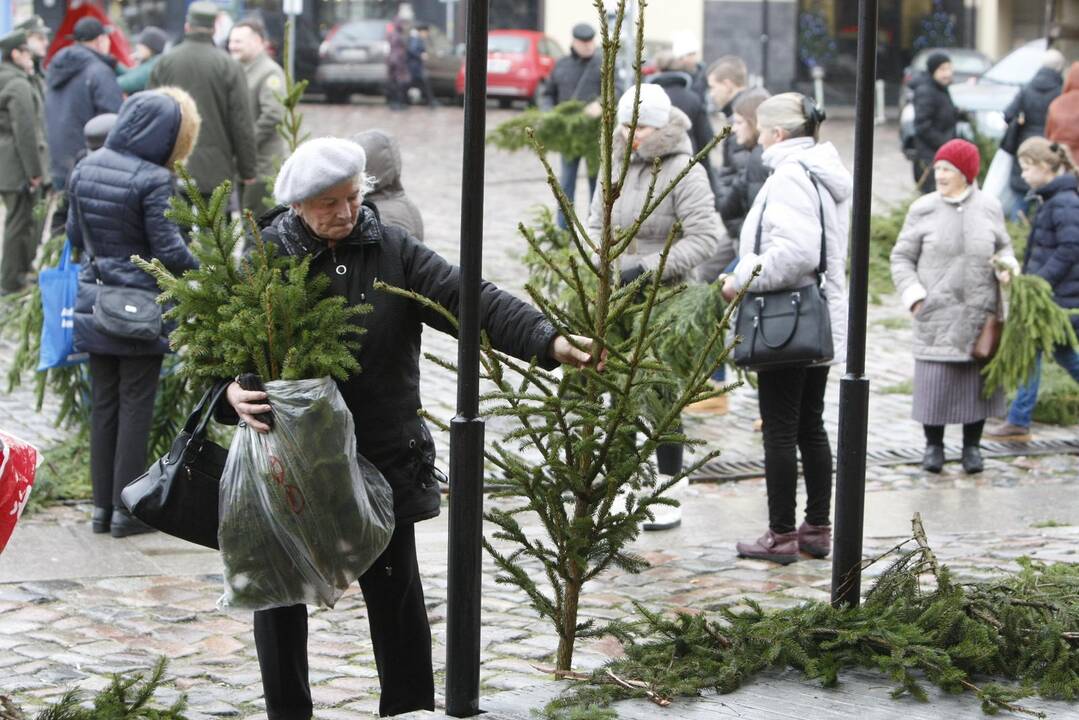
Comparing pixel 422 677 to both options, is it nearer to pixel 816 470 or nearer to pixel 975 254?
pixel 816 470

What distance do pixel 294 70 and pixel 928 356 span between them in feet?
80.0

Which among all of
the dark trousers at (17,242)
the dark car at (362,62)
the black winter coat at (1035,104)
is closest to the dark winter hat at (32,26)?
the dark trousers at (17,242)

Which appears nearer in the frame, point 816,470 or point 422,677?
point 422,677

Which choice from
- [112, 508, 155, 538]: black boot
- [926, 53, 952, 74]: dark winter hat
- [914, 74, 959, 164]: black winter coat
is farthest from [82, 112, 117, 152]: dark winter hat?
[914, 74, 959, 164]: black winter coat

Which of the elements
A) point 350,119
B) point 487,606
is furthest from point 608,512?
point 350,119

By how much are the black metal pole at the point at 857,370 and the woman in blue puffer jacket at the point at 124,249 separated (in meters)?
3.21

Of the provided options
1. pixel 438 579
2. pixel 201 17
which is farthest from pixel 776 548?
pixel 201 17

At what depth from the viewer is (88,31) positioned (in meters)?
12.5

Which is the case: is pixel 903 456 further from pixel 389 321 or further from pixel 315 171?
pixel 315 171

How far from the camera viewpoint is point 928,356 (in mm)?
8891

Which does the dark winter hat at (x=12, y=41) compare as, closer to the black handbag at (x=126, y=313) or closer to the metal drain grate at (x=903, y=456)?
the black handbag at (x=126, y=313)

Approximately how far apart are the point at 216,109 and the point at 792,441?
19.3 feet

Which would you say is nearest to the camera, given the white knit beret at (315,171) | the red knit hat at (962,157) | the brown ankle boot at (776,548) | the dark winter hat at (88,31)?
the white knit beret at (315,171)

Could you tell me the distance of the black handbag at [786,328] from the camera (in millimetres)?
6777
